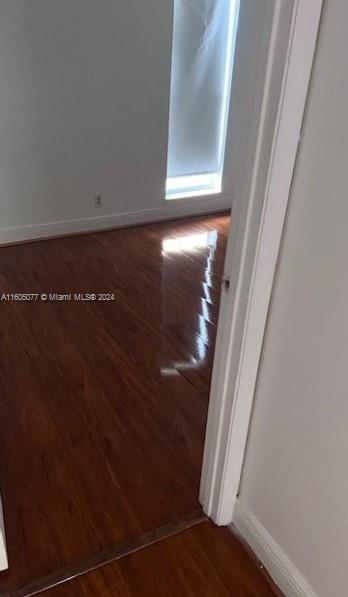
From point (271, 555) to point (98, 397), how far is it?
100 cm

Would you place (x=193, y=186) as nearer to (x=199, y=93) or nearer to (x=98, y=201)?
(x=199, y=93)

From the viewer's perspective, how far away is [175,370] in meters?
2.34

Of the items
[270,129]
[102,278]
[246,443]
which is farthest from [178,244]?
[270,129]

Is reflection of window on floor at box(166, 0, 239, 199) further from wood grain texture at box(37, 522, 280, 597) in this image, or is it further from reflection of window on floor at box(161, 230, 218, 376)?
wood grain texture at box(37, 522, 280, 597)

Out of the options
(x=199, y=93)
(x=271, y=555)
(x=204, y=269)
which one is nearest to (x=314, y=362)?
(x=271, y=555)

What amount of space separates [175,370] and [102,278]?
1102 mm

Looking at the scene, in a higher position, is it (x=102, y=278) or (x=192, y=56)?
(x=192, y=56)

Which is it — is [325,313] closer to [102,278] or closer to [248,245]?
[248,245]

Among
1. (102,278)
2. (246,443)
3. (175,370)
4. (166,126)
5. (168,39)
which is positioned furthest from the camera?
(166,126)

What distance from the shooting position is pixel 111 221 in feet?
13.3

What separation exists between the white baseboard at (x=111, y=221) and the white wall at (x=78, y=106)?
0.01 metres

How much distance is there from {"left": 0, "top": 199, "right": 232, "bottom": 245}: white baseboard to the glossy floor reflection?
15 cm

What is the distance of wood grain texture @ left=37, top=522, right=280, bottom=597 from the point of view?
1372 millimetres

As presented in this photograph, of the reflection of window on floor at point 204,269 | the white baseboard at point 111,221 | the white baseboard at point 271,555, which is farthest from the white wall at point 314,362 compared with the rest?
the white baseboard at point 111,221
